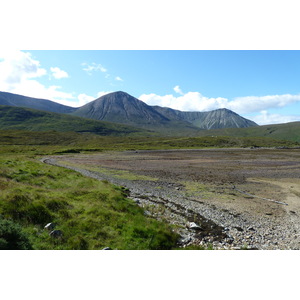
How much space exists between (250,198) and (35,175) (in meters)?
26.8

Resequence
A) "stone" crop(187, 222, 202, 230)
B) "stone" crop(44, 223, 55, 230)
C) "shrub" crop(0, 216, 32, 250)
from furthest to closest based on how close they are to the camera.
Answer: "stone" crop(187, 222, 202, 230), "stone" crop(44, 223, 55, 230), "shrub" crop(0, 216, 32, 250)

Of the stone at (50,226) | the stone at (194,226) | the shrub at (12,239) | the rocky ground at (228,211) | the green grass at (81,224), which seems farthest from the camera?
the stone at (194,226)

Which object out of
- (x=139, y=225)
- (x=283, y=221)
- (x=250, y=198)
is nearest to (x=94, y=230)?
(x=139, y=225)

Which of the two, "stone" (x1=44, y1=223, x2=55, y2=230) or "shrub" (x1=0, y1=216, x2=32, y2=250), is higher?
"shrub" (x1=0, y1=216, x2=32, y2=250)

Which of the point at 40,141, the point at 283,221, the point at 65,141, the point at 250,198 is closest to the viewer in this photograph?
the point at 283,221

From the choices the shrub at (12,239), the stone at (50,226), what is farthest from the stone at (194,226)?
the shrub at (12,239)

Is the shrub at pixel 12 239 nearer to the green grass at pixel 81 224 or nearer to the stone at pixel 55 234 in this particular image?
the green grass at pixel 81 224

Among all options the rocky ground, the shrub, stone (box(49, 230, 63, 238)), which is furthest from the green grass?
the rocky ground

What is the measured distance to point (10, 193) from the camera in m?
15.3

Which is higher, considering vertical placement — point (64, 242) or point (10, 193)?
point (10, 193)

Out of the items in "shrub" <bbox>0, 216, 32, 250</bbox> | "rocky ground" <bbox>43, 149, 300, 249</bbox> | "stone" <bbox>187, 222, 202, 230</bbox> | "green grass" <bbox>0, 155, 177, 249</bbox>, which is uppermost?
"shrub" <bbox>0, 216, 32, 250</bbox>

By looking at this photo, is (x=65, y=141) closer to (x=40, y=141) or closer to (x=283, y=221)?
(x=40, y=141)

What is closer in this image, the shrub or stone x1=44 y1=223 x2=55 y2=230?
the shrub

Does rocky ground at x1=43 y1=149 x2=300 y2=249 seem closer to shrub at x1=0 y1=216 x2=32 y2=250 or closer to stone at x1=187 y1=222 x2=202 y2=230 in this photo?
stone at x1=187 y1=222 x2=202 y2=230
